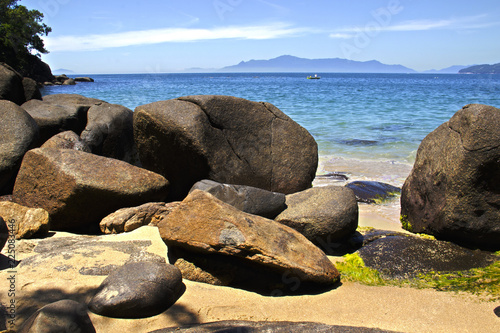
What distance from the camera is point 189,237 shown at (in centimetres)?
389

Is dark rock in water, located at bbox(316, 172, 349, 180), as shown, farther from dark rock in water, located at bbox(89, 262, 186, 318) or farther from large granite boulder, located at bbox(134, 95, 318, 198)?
dark rock in water, located at bbox(89, 262, 186, 318)

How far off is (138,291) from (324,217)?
7.70 feet

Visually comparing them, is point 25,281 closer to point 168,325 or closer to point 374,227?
point 168,325

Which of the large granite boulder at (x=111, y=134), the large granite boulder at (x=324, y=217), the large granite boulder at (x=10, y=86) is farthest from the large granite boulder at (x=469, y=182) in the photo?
the large granite boulder at (x=10, y=86)

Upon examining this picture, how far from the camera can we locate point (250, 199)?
4.92 meters

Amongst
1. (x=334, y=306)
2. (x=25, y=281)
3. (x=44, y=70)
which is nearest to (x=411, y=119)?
(x=334, y=306)

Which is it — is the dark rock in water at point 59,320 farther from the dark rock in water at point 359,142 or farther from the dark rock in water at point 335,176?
the dark rock in water at point 359,142

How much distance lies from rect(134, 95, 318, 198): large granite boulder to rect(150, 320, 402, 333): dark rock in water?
275cm

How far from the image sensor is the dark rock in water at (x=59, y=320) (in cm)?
254

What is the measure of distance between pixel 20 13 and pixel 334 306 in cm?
4378

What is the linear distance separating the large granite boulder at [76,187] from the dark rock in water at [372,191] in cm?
386

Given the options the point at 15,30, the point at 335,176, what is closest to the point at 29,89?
the point at 335,176

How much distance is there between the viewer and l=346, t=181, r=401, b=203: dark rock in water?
23.9 feet

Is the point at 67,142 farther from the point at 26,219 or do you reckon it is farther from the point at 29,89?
the point at 29,89
